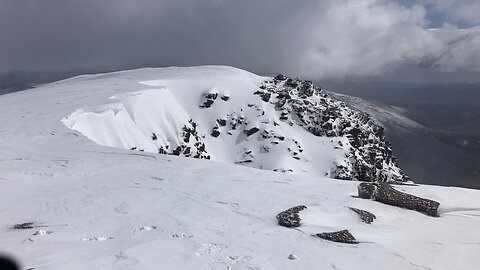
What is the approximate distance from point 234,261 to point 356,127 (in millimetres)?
110642

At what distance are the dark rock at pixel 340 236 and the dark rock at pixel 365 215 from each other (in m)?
1.97

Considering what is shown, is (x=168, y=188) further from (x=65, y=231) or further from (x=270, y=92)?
(x=270, y=92)

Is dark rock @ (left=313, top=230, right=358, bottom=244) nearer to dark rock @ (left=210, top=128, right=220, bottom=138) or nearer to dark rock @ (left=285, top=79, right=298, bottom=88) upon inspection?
dark rock @ (left=210, top=128, right=220, bottom=138)

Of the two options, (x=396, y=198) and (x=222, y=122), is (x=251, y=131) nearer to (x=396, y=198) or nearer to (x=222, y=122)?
(x=222, y=122)

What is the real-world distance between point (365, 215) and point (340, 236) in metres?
2.66

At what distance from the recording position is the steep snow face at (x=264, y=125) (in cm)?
8538

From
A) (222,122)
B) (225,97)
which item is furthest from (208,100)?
(222,122)

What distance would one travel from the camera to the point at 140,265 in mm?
10031

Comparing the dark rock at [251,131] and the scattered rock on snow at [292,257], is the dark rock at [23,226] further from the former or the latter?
the dark rock at [251,131]

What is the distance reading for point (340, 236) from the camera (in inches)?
479

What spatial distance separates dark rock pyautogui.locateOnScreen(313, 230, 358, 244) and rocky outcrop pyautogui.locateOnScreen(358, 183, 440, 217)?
4.38 meters

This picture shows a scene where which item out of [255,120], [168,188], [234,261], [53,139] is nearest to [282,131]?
[255,120]

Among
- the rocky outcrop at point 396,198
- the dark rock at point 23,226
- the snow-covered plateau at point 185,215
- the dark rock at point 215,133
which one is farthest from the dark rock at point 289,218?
the dark rock at point 215,133

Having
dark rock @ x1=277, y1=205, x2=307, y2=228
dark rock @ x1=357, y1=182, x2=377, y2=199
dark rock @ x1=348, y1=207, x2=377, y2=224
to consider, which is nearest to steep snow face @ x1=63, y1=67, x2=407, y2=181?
dark rock @ x1=357, y1=182, x2=377, y2=199
